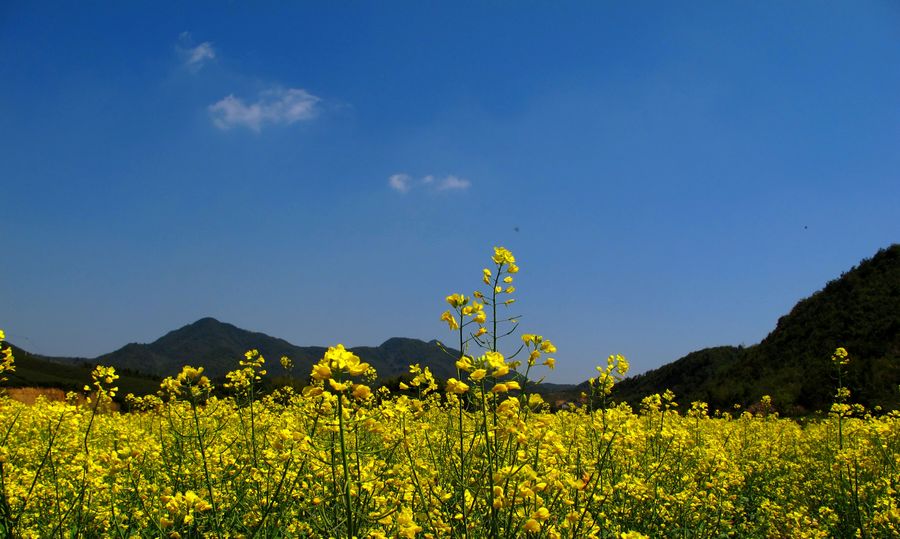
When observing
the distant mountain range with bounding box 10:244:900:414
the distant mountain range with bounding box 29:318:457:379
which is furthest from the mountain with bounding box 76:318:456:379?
the distant mountain range with bounding box 10:244:900:414

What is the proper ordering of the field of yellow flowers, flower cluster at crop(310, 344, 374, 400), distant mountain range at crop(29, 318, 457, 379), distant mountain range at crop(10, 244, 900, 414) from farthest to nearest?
distant mountain range at crop(29, 318, 457, 379) < distant mountain range at crop(10, 244, 900, 414) < the field of yellow flowers < flower cluster at crop(310, 344, 374, 400)

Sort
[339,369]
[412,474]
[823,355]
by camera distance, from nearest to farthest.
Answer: [339,369] < [412,474] < [823,355]

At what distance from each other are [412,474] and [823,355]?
30.7 meters

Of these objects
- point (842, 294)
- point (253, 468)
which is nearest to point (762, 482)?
point (253, 468)

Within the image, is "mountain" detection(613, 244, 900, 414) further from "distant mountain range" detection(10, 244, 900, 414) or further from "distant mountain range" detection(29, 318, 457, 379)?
"distant mountain range" detection(29, 318, 457, 379)

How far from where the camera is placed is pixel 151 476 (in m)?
6.11

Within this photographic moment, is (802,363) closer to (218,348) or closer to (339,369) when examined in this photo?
(339,369)

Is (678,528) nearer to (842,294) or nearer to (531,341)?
(531,341)

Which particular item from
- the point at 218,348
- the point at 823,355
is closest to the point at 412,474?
the point at 823,355

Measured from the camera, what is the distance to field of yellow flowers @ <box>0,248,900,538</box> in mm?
3029

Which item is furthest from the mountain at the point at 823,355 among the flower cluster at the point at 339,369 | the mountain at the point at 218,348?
the mountain at the point at 218,348

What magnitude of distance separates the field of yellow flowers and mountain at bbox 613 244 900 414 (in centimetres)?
1566

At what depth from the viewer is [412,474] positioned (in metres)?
4.31

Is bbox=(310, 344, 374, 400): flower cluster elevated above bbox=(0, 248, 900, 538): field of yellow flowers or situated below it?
above
